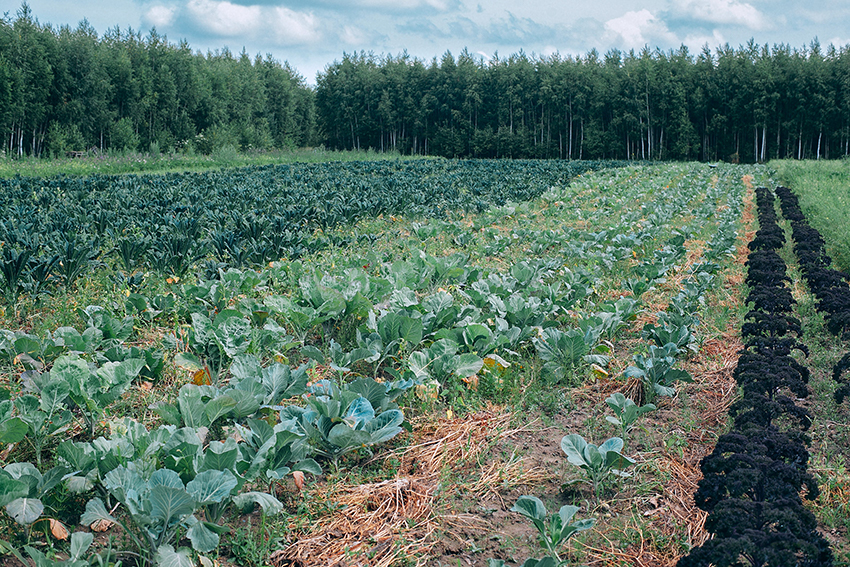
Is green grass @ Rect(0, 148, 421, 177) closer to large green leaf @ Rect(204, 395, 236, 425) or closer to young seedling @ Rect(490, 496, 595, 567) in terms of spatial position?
large green leaf @ Rect(204, 395, 236, 425)

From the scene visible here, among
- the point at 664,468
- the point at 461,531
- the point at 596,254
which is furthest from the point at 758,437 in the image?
the point at 596,254

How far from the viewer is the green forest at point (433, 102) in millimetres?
36812

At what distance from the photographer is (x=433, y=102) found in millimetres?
57062

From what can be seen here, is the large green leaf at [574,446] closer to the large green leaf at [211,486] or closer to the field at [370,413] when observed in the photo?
the field at [370,413]

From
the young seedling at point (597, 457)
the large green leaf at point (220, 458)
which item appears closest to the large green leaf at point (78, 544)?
the large green leaf at point (220, 458)

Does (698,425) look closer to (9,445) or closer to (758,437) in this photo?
(758,437)

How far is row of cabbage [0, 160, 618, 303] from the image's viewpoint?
5.83 m

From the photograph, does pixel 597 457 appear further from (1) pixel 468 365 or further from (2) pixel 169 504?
(2) pixel 169 504

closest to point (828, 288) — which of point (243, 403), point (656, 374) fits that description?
point (656, 374)

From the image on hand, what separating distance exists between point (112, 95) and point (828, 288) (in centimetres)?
4435

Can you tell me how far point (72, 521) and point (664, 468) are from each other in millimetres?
2510

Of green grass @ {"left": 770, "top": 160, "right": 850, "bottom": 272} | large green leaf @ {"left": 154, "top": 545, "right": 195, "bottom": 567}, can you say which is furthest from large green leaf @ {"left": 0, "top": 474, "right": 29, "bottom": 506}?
green grass @ {"left": 770, "top": 160, "right": 850, "bottom": 272}

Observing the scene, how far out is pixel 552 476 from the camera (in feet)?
8.55

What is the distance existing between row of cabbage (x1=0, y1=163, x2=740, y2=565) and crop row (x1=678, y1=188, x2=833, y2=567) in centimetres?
52
